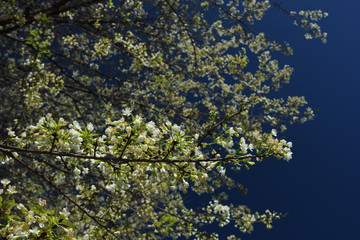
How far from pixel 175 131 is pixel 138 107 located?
5.58m

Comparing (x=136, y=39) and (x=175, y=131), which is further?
(x=136, y=39)

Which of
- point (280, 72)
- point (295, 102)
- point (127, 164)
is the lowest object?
point (127, 164)

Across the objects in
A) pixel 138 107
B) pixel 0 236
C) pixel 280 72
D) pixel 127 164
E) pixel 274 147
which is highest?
pixel 280 72

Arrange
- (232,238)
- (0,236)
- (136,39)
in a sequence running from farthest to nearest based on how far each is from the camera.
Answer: (136,39) → (232,238) → (0,236)

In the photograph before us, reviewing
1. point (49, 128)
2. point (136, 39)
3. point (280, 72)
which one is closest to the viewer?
point (49, 128)

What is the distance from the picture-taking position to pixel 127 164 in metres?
2.23

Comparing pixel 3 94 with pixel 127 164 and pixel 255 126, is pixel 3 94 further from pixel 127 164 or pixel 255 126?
pixel 127 164

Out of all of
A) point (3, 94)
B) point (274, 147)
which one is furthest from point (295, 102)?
point (3, 94)

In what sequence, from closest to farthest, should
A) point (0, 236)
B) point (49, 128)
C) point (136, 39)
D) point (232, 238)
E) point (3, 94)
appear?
point (0, 236), point (49, 128), point (232, 238), point (136, 39), point (3, 94)

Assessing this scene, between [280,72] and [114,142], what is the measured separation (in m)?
7.40

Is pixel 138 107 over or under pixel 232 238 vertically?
over

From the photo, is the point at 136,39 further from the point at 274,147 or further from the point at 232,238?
the point at 274,147

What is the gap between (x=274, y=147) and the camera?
2127 millimetres

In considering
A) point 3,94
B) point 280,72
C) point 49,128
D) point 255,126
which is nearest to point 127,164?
point 49,128
